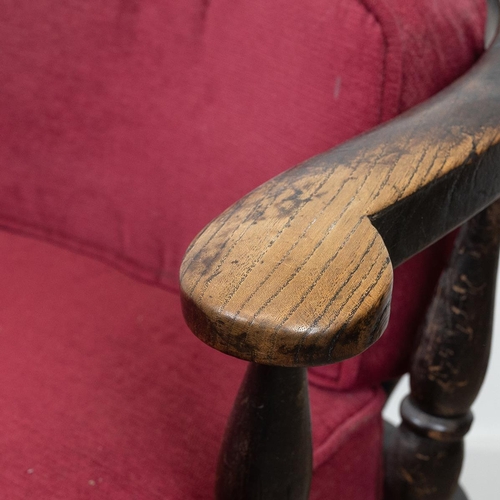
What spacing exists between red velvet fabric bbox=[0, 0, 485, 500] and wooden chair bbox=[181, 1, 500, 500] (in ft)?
0.19

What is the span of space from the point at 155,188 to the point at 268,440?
35 cm

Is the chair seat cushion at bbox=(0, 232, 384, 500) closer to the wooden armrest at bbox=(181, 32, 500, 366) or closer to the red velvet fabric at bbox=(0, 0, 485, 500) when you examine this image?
the red velvet fabric at bbox=(0, 0, 485, 500)

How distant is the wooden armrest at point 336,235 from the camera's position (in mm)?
291

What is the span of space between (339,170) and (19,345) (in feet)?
1.00

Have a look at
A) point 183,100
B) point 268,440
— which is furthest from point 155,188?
point 268,440

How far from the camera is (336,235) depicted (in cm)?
33

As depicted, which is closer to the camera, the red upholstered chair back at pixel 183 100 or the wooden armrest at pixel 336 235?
the wooden armrest at pixel 336 235

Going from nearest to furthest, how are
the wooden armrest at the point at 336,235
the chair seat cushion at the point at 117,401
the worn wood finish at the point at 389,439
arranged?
the wooden armrest at the point at 336,235
the chair seat cushion at the point at 117,401
the worn wood finish at the point at 389,439

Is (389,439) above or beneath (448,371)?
beneath

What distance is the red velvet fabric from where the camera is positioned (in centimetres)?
49

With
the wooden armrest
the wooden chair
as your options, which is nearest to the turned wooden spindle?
the wooden chair

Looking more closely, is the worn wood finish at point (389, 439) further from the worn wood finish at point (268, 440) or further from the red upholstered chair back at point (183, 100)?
the worn wood finish at point (268, 440)

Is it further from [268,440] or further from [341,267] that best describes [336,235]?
[268,440]

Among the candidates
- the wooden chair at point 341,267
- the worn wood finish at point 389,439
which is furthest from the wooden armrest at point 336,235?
the worn wood finish at point 389,439
